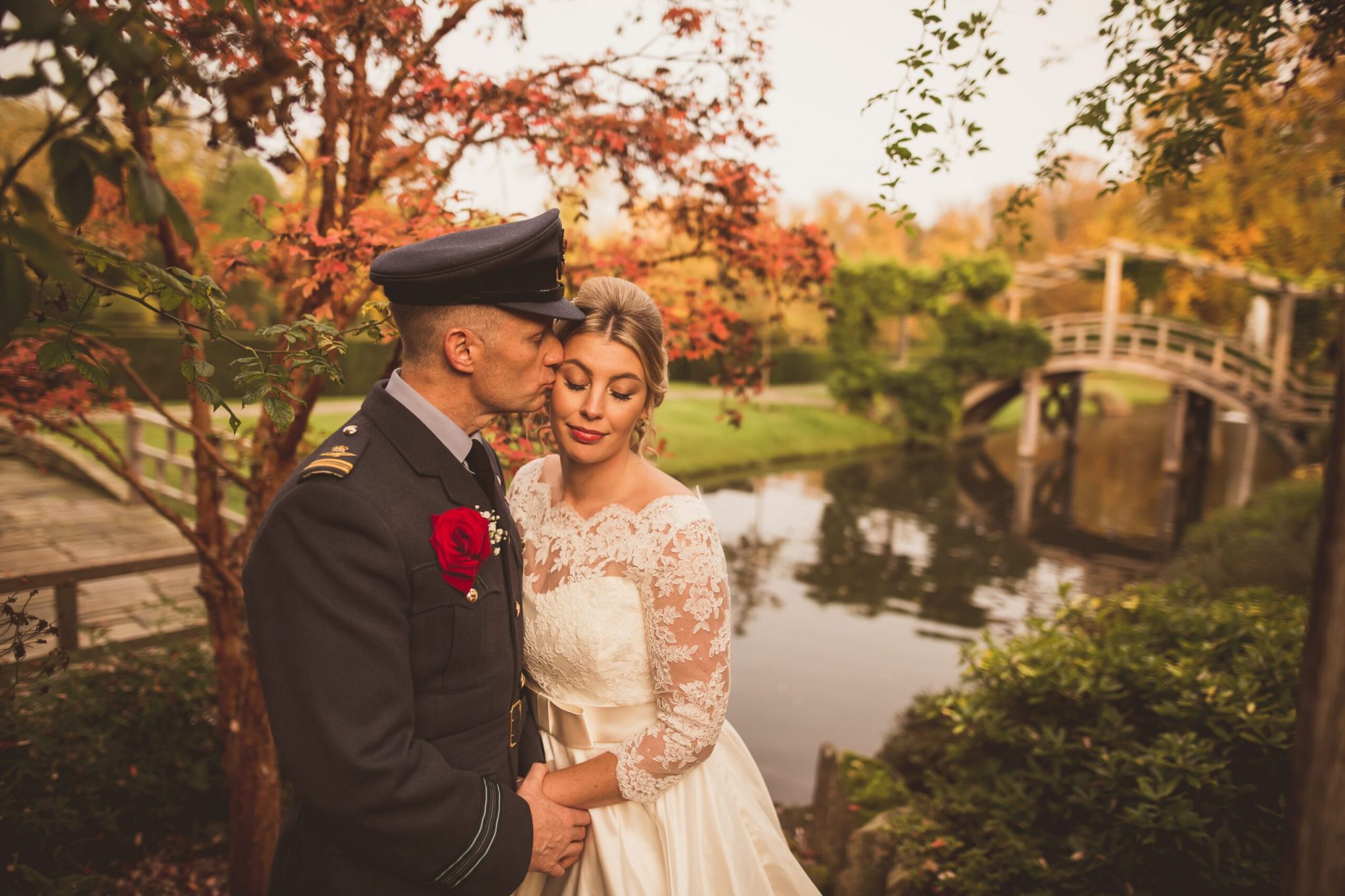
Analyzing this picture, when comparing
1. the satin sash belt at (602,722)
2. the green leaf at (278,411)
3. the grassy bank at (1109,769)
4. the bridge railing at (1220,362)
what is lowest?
the grassy bank at (1109,769)

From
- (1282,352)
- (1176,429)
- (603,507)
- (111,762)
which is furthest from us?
(1176,429)

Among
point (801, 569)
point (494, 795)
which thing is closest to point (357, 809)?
point (494, 795)

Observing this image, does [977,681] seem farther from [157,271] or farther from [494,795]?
[157,271]

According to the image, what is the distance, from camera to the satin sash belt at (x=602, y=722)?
242 cm

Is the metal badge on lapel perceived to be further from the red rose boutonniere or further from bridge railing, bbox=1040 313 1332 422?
bridge railing, bbox=1040 313 1332 422

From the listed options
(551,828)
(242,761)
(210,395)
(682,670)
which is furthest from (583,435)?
(242,761)

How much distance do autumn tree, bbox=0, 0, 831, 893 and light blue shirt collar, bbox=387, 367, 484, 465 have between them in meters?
0.25

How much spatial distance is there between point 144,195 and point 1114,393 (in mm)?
49489

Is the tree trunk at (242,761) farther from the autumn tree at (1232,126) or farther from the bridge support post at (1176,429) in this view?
the bridge support post at (1176,429)

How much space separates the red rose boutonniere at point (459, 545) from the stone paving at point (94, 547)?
172 inches

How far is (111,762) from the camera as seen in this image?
14.2ft

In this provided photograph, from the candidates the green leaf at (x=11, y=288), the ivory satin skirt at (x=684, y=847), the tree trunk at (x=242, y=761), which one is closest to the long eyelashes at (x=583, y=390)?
the ivory satin skirt at (x=684, y=847)

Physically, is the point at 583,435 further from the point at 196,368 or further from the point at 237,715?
the point at 237,715

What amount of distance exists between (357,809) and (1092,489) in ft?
72.9
